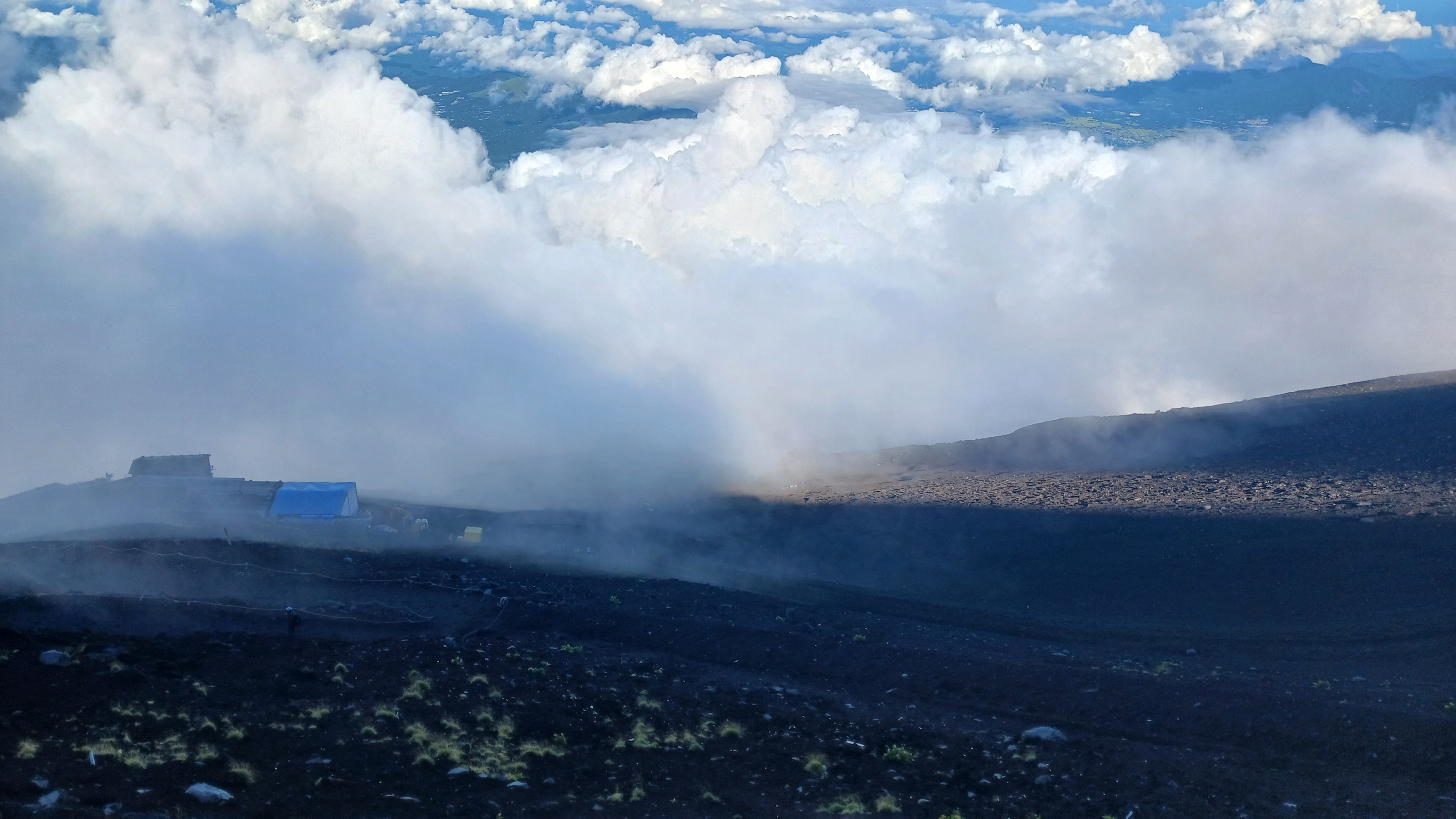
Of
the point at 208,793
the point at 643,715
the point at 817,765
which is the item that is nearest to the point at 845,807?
the point at 817,765

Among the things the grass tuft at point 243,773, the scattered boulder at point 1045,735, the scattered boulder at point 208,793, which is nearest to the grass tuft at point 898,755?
the scattered boulder at point 1045,735

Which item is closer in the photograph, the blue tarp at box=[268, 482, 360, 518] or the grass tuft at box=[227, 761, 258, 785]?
the grass tuft at box=[227, 761, 258, 785]

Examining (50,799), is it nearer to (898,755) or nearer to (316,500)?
(898,755)

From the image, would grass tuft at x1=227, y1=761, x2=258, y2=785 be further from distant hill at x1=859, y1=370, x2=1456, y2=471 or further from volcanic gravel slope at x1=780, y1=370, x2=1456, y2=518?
distant hill at x1=859, y1=370, x2=1456, y2=471

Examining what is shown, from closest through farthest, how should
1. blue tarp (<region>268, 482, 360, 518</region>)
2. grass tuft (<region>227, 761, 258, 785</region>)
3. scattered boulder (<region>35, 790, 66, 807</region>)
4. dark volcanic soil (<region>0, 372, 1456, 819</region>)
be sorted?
scattered boulder (<region>35, 790, 66, 807</region>)
grass tuft (<region>227, 761, 258, 785</region>)
dark volcanic soil (<region>0, 372, 1456, 819</region>)
blue tarp (<region>268, 482, 360, 518</region>)

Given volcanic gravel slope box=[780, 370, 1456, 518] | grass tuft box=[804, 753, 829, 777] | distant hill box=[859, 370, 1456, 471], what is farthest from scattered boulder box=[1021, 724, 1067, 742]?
distant hill box=[859, 370, 1456, 471]

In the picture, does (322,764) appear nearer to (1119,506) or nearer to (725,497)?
(1119,506)

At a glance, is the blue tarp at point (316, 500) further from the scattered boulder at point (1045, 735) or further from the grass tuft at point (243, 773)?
the scattered boulder at point (1045, 735)

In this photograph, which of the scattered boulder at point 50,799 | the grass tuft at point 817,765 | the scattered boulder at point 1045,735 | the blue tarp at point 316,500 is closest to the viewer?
the scattered boulder at point 50,799
